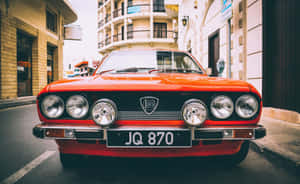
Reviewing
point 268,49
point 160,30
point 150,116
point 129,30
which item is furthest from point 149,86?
point 129,30

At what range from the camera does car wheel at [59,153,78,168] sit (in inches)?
82.5

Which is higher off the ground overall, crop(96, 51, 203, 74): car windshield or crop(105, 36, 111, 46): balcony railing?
crop(105, 36, 111, 46): balcony railing

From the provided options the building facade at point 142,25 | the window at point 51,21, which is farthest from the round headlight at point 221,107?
the building facade at point 142,25

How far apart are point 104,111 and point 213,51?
779cm

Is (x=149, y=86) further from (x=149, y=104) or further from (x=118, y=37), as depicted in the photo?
(x=118, y=37)

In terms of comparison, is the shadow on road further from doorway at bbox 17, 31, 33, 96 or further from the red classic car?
doorway at bbox 17, 31, 33, 96

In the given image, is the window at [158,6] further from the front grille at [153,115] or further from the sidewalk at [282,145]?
the front grille at [153,115]

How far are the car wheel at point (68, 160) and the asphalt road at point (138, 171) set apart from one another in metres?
0.05

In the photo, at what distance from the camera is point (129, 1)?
85.3ft

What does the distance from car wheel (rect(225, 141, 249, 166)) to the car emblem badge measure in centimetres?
107

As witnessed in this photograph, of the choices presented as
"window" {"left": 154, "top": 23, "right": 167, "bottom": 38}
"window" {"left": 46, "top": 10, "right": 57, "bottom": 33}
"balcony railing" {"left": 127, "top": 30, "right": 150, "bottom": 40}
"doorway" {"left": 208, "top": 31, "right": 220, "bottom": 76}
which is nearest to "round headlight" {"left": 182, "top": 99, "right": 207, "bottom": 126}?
"doorway" {"left": 208, "top": 31, "right": 220, "bottom": 76}

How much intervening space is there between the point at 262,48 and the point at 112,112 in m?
4.45

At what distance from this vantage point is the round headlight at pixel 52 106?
173 centimetres

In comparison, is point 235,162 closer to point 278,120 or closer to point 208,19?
point 278,120
